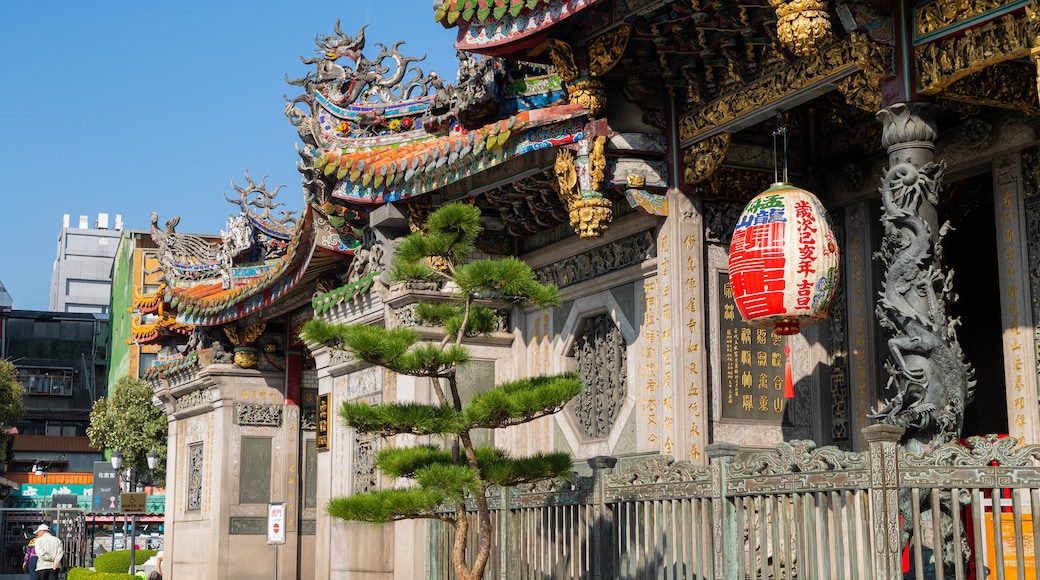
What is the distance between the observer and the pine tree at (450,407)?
10.1m

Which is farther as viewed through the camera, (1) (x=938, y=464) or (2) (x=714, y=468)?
(2) (x=714, y=468)

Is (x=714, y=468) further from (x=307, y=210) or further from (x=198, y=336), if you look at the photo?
(x=198, y=336)

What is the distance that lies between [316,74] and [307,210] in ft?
5.80

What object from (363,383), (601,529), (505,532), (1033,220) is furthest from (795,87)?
(363,383)

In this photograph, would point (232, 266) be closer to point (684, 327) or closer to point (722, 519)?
point (684, 327)

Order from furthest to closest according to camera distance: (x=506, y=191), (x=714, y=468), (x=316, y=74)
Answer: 1. (x=316, y=74)
2. (x=506, y=191)
3. (x=714, y=468)

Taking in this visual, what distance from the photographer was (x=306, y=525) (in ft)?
75.2

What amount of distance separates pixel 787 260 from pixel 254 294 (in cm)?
1206

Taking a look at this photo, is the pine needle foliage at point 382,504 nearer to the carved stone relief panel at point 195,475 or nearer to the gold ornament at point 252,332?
the gold ornament at point 252,332

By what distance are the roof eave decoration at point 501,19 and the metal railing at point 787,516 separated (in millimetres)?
3909

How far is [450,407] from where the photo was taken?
10.5 m

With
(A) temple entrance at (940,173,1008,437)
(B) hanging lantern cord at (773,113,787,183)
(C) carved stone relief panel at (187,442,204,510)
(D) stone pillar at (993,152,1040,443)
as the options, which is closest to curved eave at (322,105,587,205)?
(B) hanging lantern cord at (773,113,787,183)

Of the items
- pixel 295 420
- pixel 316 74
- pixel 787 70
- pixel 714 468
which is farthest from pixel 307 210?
pixel 714 468

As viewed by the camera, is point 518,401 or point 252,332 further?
point 252,332
